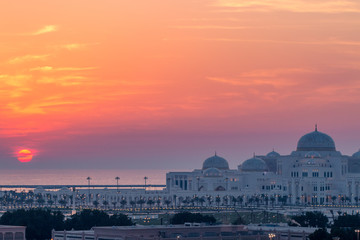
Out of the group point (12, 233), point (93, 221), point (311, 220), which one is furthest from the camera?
point (311, 220)

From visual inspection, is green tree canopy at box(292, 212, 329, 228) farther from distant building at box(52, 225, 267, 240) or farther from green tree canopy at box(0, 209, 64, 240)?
green tree canopy at box(0, 209, 64, 240)

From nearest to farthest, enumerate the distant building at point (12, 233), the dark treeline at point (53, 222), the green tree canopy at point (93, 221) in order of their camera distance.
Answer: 1. the distant building at point (12, 233)
2. the dark treeline at point (53, 222)
3. the green tree canopy at point (93, 221)

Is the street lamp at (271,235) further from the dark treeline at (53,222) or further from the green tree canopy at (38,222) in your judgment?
the green tree canopy at (38,222)

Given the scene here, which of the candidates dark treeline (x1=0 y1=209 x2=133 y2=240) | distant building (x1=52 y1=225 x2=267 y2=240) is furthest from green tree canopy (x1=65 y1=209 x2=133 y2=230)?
distant building (x1=52 y1=225 x2=267 y2=240)

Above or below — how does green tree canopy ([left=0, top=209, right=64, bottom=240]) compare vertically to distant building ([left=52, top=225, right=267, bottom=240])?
above

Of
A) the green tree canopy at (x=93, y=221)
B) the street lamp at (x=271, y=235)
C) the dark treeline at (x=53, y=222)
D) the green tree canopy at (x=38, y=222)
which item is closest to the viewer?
the street lamp at (x=271, y=235)

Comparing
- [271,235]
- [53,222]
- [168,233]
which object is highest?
[53,222]

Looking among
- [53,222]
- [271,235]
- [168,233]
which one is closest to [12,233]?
[53,222]

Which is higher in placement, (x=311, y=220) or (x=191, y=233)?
(x=311, y=220)

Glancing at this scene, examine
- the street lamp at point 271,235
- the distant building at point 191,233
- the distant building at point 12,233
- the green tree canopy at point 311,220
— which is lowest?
the street lamp at point 271,235

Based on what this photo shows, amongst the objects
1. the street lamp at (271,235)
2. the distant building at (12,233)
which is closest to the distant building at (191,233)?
the street lamp at (271,235)

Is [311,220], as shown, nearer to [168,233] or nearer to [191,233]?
[191,233]

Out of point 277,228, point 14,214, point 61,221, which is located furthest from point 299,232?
point 14,214

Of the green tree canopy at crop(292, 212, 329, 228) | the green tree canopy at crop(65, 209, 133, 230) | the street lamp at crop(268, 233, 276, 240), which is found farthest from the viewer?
the green tree canopy at crop(292, 212, 329, 228)
